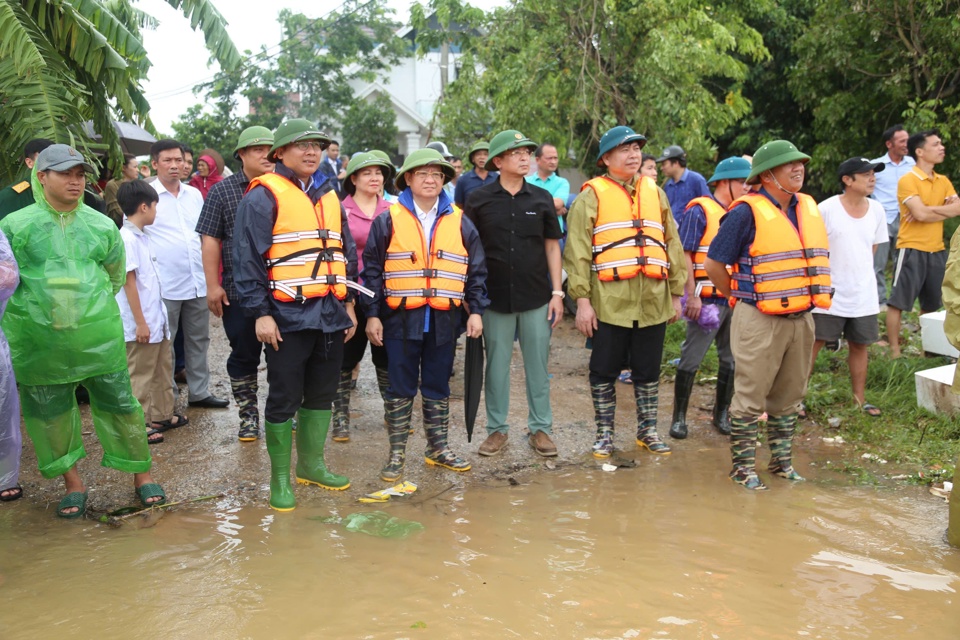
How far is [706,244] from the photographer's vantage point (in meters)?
6.54

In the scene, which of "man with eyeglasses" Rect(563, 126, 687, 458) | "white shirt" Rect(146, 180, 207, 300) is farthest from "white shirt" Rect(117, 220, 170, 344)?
"man with eyeglasses" Rect(563, 126, 687, 458)

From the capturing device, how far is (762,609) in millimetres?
3770

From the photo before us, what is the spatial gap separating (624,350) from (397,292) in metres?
1.73

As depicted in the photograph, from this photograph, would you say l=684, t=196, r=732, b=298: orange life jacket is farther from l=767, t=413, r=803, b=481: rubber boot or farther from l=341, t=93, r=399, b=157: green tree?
l=341, t=93, r=399, b=157: green tree

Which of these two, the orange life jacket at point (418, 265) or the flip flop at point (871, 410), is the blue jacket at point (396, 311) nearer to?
the orange life jacket at point (418, 265)

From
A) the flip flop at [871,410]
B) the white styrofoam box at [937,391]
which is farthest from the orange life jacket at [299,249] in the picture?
the white styrofoam box at [937,391]

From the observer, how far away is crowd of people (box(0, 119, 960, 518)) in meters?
4.86

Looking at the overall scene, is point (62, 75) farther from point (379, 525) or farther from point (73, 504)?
point (379, 525)

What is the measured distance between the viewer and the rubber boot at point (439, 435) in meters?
5.76

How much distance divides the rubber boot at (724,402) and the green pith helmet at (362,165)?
2.96 metres

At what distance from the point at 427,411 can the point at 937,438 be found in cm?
363

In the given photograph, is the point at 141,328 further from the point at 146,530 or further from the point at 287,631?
the point at 287,631

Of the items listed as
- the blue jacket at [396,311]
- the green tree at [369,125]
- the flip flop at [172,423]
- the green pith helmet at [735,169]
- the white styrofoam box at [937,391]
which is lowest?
the flip flop at [172,423]

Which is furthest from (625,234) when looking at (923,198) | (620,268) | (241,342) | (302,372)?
(923,198)
